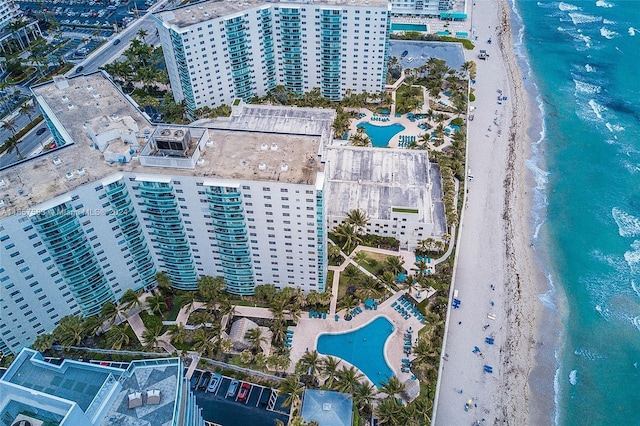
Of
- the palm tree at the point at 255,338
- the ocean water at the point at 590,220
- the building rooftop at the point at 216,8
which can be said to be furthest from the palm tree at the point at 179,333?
the building rooftop at the point at 216,8

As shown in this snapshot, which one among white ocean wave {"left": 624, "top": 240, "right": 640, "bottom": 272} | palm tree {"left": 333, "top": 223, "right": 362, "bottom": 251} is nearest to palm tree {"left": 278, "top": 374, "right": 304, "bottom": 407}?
palm tree {"left": 333, "top": 223, "right": 362, "bottom": 251}

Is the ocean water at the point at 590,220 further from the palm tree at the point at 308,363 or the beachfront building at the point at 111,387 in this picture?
the beachfront building at the point at 111,387

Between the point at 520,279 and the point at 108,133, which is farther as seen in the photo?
the point at 520,279

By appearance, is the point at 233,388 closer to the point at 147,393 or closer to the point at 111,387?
the point at 147,393

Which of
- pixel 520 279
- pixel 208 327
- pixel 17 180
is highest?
pixel 17 180

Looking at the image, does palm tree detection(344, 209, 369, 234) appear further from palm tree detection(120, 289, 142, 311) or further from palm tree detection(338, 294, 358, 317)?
palm tree detection(120, 289, 142, 311)

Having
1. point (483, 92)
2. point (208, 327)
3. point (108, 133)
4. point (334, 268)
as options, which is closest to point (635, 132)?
point (483, 92)

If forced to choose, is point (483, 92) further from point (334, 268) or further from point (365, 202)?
point (334, 268)

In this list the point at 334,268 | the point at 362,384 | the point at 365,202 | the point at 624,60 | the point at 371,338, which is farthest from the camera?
the point at 624,60
